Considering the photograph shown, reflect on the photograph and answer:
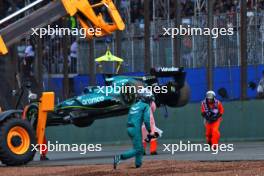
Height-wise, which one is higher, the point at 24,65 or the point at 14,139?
the point at 24,65

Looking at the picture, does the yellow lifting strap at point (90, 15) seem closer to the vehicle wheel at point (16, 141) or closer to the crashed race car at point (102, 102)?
the crashed race car at point (102, 102)

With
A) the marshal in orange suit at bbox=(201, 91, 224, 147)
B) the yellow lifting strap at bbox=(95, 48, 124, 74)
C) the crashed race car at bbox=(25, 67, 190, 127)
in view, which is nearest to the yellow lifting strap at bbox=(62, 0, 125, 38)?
the crashed race car at bbox=(25, 67, 190, 127)

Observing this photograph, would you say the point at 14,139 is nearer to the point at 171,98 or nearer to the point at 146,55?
the point at 171,98

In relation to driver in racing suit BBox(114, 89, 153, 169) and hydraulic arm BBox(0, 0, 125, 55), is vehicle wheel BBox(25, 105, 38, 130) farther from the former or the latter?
driver in racing suit BBox(114, 89, 153, 169)

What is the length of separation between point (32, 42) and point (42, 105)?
12259 millimetres

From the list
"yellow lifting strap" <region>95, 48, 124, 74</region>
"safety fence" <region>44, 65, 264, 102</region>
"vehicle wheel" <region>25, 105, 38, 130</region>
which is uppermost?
"yellow lifting strap" <region>95, 48, 124, 74</region>

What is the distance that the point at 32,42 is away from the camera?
32.4 m

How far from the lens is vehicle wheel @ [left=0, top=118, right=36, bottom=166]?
1920 cm

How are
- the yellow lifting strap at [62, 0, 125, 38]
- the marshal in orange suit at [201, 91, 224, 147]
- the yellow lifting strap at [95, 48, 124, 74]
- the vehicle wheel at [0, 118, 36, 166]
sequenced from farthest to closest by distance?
the yellow lifting strap at [95, 48, 124, 74]
the marshal in orange suit at [201, 91, 224, 147]
the yellow lifting strap at [62, 0, 125, 38]
the vehicle wheel at [0, 118, 36, 166]

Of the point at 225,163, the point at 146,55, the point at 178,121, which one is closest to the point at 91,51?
the point at 146,55

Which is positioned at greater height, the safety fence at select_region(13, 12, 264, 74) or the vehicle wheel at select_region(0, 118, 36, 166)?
the safety fence at select_region(13, 12, 264, 74)

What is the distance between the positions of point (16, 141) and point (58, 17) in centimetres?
286

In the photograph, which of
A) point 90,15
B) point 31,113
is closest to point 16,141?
point 31,113

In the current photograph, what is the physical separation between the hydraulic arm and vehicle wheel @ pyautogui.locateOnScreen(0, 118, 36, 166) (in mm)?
1690
